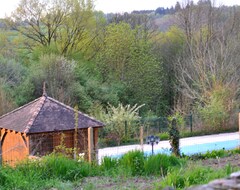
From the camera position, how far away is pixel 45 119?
40.8ft

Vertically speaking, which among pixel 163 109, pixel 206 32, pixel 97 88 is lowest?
pixel 163 109

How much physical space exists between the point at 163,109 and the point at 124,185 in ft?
65.4

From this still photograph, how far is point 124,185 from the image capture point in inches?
201

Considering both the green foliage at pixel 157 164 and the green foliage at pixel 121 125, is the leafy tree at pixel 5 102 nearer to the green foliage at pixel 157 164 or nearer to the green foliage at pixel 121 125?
the green foliage at pixel 121 125

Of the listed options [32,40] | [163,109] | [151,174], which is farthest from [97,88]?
[151,174]

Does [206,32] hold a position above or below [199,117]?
above

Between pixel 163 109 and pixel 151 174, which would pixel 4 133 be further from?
pixel 163 109

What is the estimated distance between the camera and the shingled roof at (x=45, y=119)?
12.1 m

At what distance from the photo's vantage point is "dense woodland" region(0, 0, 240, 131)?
20641mm

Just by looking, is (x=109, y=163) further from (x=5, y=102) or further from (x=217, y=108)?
(x=217, y=108)

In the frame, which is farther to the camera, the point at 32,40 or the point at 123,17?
the point at 123,17

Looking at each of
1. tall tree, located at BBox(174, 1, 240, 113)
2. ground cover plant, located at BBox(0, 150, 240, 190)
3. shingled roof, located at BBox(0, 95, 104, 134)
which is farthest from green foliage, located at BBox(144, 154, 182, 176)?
tall tree, located at BBox(174, 1, 240, 113)

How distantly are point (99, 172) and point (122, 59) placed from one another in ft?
59.2

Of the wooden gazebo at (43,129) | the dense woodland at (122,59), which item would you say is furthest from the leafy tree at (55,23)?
the wooden gazebo at (43,129)
